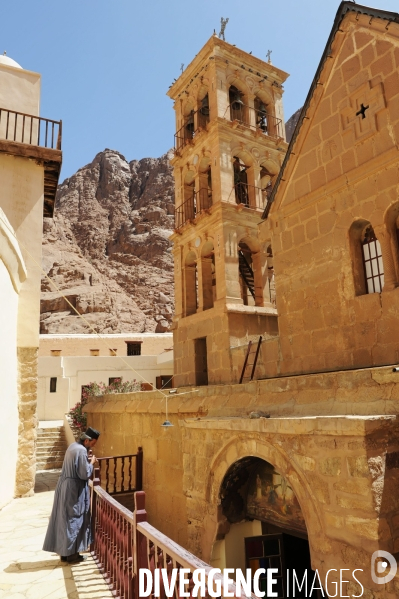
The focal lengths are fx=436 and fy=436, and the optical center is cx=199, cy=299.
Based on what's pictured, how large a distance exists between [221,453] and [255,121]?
15.1m

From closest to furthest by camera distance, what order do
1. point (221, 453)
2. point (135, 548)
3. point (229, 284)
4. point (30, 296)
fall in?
point (135, 548)
point (221, 453)
point (30, 296)
point (229, 284)

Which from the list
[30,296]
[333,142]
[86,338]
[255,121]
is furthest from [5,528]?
[86,338]

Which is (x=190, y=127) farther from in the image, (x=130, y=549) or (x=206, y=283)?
(x=130, y=549)

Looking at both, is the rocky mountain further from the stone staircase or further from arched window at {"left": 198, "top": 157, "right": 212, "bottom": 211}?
arched window at {"left": 198, "top": 157, "right": 212, "bottom": 211}

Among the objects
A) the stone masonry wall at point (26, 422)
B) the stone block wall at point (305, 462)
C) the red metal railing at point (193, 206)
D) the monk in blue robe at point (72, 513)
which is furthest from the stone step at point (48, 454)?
the monk in blue robe at point (72, 513)

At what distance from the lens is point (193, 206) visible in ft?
60.0

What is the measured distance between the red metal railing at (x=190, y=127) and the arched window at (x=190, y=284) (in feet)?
16.0

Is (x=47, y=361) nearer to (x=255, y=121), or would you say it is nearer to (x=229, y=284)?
(x=229, y=284)

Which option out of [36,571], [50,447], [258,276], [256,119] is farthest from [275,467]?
[256,119]

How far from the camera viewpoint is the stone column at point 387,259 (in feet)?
24.5

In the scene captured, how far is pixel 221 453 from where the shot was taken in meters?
6.76

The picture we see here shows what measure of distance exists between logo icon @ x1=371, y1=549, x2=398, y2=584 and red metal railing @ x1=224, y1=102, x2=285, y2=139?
15.9 m

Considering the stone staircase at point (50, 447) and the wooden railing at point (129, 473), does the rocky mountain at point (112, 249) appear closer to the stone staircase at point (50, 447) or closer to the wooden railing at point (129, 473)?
the stone staircase at point (50, 447)

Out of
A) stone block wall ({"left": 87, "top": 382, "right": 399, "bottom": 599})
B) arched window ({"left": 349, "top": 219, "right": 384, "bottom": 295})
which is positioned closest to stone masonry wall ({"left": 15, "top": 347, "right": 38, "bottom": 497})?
stone block wall ({"left": 87, "top": 382, "right": 399, "bottom": 599})
